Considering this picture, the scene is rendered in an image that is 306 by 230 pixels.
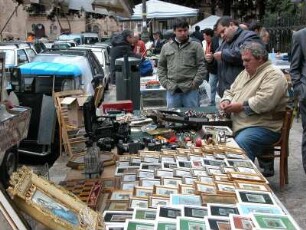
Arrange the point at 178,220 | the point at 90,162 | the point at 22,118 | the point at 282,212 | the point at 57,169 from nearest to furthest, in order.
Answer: the point at 178,220 < the point at 282,212 < the point at 22,118 < the point at 90,162 < the point at 57,169

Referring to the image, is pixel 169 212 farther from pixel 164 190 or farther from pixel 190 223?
pixel 164 190

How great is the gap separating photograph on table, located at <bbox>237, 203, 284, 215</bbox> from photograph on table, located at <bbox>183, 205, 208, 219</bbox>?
0.63ft

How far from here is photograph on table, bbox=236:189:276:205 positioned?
284cm

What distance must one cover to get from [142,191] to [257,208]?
69 centimetres

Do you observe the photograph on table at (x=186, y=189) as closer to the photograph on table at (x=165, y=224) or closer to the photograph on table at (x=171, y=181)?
the photograph on table at (x=171, y=181)

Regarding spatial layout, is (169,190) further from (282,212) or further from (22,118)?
(22,118)

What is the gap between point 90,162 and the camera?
11.5 ft

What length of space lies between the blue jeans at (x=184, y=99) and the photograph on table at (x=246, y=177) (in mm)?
3498

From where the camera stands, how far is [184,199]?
9.34ft

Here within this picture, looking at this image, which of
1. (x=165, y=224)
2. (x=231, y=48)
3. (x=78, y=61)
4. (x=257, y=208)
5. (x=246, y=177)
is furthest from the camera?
(x=78, y=61)

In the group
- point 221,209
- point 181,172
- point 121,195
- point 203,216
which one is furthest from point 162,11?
point 203,216

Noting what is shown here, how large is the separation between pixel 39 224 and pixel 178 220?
2.20 ft

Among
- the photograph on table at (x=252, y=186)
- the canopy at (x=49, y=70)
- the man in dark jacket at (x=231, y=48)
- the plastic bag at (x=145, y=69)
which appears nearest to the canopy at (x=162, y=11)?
the plastic bag at (x=145, y=69)

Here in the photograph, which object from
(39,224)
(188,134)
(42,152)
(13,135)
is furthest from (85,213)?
(42,152)
